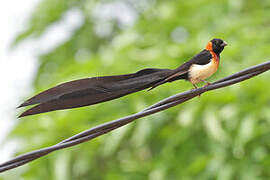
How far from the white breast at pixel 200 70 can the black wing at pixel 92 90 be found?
106 mm

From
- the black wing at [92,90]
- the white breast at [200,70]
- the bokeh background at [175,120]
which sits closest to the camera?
the black wing at [92,90]

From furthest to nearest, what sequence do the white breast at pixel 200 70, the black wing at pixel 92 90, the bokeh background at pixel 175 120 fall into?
the bokeh background at pixel 175 120, the white breast at pixel 200 70, the black wing at pixel 92 90

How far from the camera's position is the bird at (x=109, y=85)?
1.25 meters

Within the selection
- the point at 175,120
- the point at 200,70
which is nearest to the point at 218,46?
the point at 200,70

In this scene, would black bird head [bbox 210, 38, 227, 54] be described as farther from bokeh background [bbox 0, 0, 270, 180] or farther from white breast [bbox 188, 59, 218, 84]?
bokeh background [bbox 0, 0, 270, 180]

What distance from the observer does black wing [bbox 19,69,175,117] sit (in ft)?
4.10

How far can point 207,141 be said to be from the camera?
2439 mm

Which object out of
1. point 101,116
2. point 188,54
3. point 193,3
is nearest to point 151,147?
point 101,116

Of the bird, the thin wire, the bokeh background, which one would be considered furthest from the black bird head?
the bokeh background

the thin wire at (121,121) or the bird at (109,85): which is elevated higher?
the bird at (109,85)

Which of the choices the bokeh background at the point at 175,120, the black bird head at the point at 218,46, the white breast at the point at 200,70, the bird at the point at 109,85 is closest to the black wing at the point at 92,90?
the bird at the point at 109,85

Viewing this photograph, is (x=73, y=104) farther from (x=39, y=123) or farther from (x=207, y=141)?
(x=39, y=123)

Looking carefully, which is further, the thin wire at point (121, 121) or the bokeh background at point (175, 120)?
the bokeh background at point (175, 120)

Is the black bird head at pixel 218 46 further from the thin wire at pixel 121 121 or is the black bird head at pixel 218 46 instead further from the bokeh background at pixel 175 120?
the bokeh background at pixel 175 120
